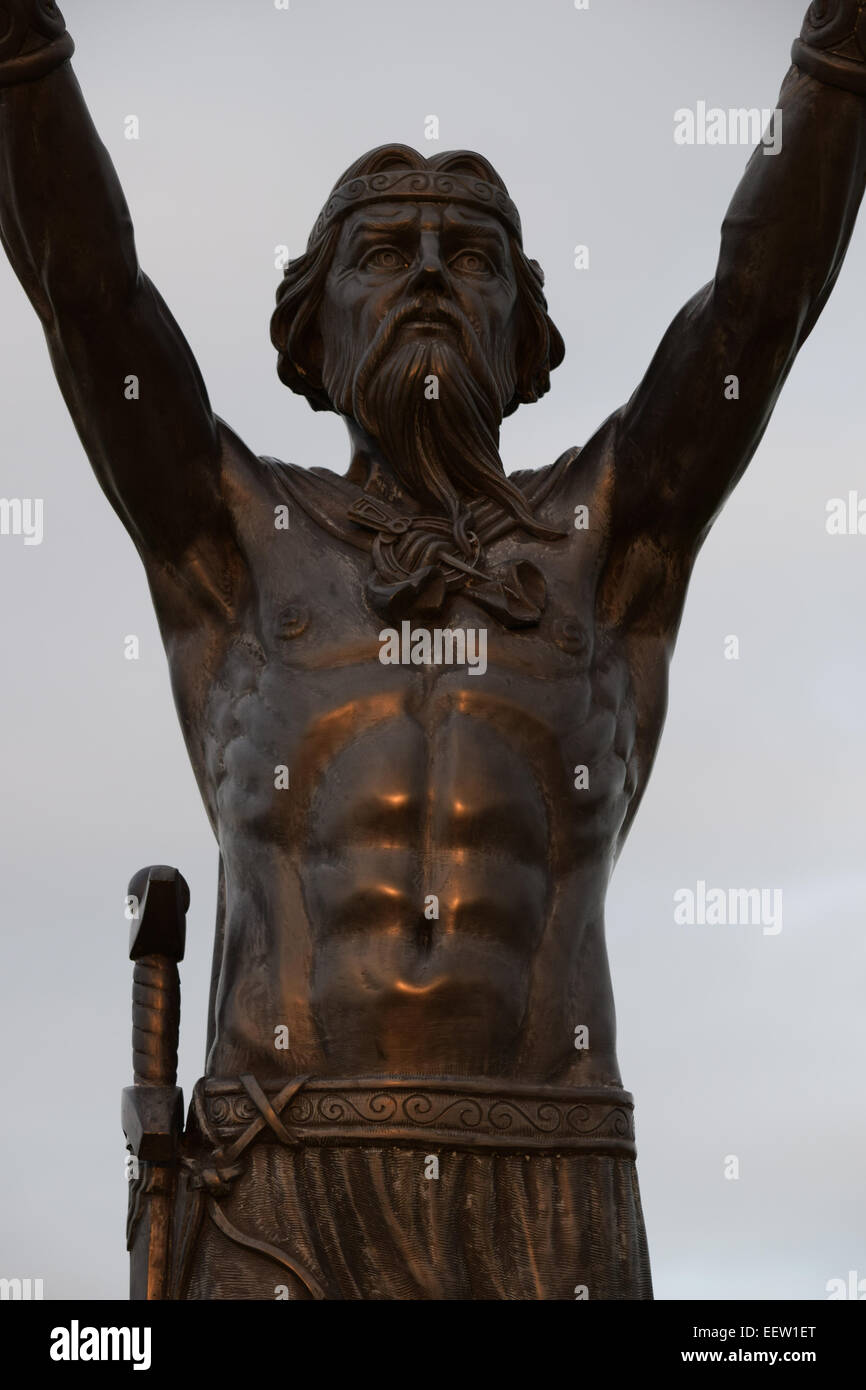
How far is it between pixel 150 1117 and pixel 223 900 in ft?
2.82

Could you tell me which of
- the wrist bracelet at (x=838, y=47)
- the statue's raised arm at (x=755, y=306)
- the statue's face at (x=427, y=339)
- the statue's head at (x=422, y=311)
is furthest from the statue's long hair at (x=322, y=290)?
the wrist bracelet at (x=838, y=47)

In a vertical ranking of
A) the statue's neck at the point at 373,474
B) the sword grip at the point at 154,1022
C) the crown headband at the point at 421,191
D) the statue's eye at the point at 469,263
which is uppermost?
the crown headband at the point at 421,191

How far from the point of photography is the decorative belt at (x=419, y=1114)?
10078mm

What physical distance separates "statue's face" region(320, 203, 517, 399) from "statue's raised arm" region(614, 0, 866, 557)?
601 mm

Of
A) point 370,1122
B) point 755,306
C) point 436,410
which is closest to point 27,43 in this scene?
point 436,410

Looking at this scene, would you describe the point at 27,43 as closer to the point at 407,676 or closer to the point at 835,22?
the point at 407,676

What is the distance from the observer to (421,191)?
11.2 meters

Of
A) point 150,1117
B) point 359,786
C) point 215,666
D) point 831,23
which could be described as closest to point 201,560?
point 215,666

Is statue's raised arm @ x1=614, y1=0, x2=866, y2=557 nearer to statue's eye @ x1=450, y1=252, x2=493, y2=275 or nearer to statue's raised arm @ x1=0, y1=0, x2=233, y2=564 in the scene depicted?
statue's eye @ x1=450, y1=252, x2=493, y2=275

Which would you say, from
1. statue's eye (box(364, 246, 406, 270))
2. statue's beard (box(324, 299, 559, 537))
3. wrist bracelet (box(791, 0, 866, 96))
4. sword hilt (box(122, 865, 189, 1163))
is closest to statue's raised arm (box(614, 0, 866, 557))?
wrist bracelet (box(791, 0, 866, 96))

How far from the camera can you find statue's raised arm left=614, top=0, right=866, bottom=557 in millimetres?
10727

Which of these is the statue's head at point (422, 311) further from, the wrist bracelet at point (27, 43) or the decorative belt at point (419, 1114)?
the decorative belt at point (419, 1114)

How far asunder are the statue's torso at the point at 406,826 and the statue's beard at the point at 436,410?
30 cm

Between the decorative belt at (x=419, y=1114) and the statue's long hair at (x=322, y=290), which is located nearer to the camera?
the decorative belt at (x=419, y=1114)
